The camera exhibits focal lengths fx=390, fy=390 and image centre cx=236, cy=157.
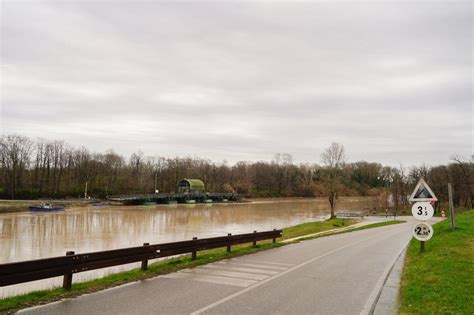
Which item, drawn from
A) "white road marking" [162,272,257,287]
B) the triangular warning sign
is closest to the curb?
the triangular warning sign

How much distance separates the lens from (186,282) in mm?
9461

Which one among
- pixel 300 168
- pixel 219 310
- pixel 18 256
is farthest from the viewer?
pixel 300 168

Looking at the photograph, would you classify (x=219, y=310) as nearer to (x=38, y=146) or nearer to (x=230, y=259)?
(x=230, y=259)

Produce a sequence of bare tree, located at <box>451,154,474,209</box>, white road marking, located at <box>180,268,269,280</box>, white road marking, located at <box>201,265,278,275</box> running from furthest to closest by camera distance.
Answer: bare tree, located at <box>451,154,474,209</box> → white road marking, located at <box>201,265,278,275</box> → white road marking, located at <box>180,268,269,280</box>

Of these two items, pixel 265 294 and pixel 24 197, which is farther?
pixel 24 197

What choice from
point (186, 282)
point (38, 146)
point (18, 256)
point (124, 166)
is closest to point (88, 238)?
point (18, 256)

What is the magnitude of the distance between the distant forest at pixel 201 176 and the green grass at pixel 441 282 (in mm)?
40818

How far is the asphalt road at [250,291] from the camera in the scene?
7.12 metres

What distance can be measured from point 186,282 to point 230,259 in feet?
14.3

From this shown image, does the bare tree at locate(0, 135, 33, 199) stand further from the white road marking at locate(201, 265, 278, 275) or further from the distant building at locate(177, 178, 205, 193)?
the white road marking at locate(201, 265, 278, 275)

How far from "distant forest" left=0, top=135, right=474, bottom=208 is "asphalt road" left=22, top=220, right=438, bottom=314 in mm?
42057

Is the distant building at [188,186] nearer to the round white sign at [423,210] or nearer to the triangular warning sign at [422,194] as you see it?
the triangular warning sign at [422,194]

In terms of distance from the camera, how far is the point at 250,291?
864 cm

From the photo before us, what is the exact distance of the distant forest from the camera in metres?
65.4
